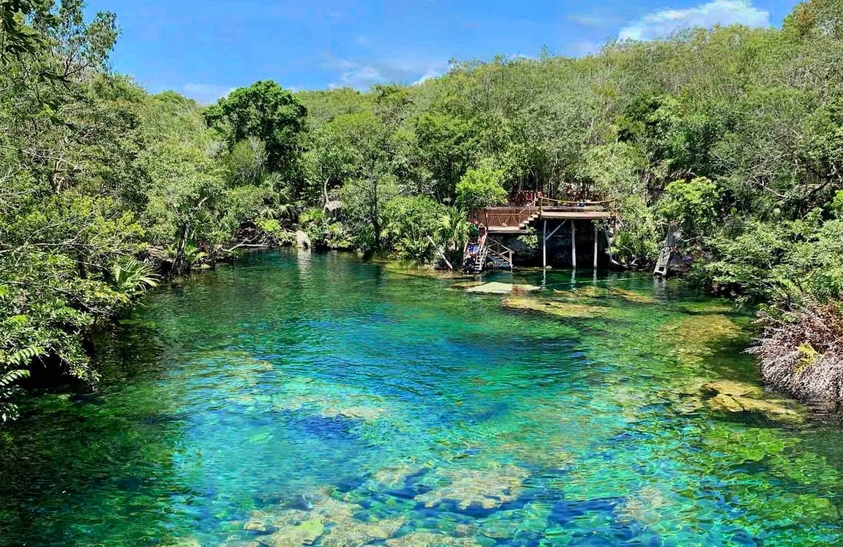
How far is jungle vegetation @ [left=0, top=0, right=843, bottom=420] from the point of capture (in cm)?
1385

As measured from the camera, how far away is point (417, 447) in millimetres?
12023

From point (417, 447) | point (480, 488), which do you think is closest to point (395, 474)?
point (417, 447)

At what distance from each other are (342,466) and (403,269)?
1112 inches

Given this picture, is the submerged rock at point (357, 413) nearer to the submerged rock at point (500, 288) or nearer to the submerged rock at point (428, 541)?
the submerged rock at point (428, 541)

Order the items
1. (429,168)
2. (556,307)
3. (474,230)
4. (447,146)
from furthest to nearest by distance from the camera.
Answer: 1. (429,168)
2. (447,146)
3. (474,230)
4. (556,307)

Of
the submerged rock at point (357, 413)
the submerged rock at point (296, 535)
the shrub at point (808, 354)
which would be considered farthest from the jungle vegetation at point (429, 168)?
the submerged rock at point (357, 413)

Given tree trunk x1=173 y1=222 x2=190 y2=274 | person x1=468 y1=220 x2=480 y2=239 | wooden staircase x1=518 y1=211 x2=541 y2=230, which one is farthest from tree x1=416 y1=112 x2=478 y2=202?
tree trunk x1=173 y1=222 x2=190 y2=274

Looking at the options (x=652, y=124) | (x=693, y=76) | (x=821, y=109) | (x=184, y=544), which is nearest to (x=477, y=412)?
(x=184, y=544)

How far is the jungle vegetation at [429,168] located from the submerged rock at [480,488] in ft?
23.2

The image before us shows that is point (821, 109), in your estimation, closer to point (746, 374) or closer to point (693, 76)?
point (746, 374)

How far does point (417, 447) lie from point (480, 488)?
2123 mm

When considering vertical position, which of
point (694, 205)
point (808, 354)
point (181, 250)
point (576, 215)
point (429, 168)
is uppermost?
point (429, 168)

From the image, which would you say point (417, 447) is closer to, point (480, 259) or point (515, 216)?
point (480, 259)

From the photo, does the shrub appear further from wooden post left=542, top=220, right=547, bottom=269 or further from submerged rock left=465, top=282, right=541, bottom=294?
wooden post left=542, top=220, right=547, bottom=269
